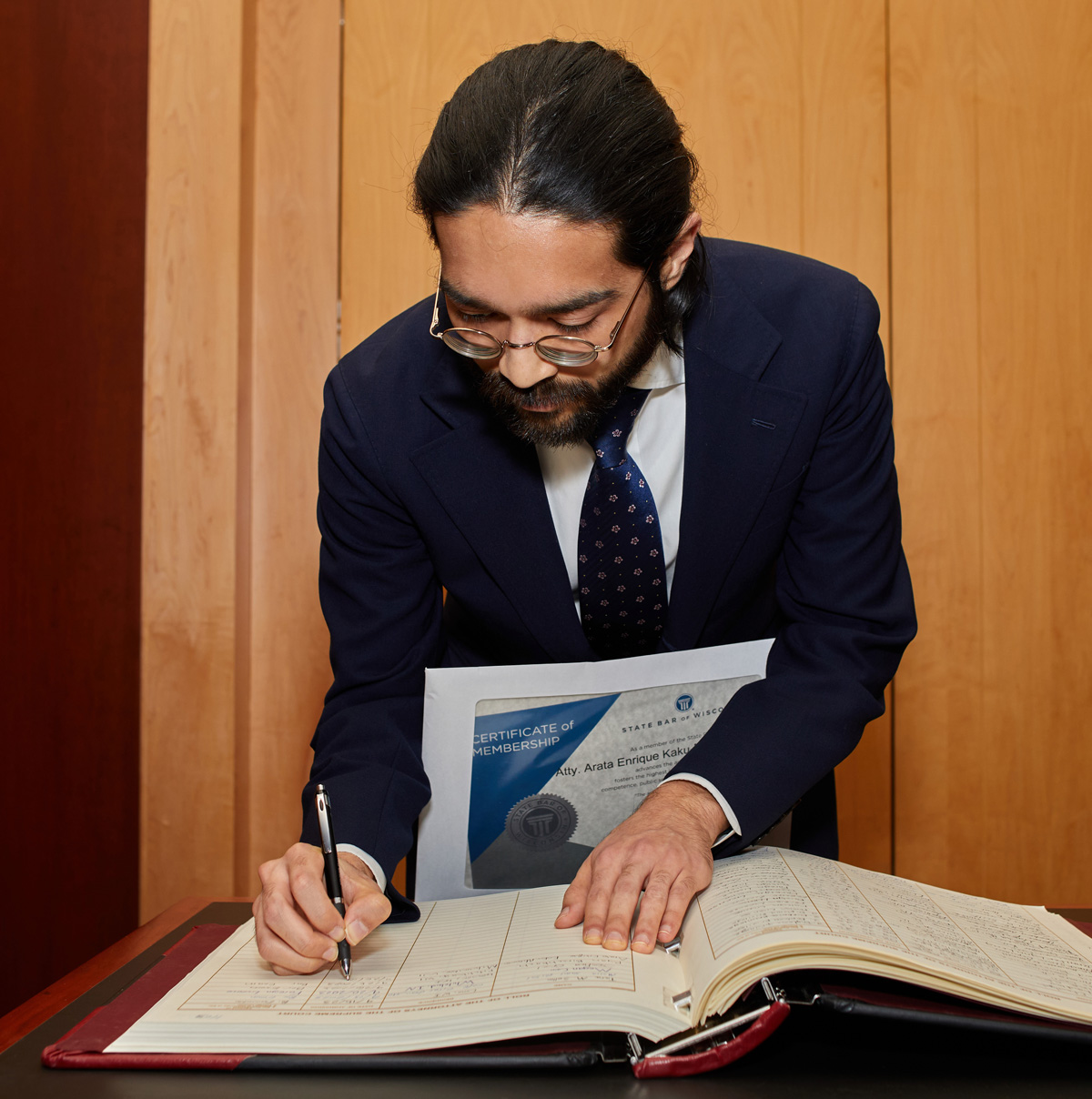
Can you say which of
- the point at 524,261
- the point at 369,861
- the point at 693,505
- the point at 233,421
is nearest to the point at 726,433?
the point at 693,505

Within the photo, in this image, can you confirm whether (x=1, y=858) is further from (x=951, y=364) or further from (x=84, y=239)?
(x=951, y=364)

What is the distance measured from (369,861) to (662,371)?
2.08 ft

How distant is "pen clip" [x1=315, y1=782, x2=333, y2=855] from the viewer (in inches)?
28.8

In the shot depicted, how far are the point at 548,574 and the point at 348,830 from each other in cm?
36

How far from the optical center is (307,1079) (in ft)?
1.79

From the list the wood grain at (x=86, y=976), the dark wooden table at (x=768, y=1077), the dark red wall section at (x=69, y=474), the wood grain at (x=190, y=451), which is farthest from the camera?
the wood grain at (x=190, y=451)

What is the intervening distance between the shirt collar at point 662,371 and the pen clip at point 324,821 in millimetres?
598

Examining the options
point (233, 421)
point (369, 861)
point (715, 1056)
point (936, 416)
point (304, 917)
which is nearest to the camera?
point (715, 1056)

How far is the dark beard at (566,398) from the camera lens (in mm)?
989

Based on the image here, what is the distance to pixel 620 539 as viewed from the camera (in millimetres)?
1076

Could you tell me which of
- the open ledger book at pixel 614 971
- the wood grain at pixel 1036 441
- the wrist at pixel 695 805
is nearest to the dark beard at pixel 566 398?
Result: the wrist at pixel 695 805

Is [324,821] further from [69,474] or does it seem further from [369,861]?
[69,474]

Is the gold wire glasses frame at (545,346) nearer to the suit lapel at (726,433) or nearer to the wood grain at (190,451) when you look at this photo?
the suit lapel at (726,433)

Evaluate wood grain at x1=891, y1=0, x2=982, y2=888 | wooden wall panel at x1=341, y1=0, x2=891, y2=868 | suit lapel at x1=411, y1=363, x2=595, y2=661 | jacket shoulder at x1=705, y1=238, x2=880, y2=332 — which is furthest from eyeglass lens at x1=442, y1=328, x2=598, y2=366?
→ wood grain at x1=891, y1=0, x2=982, y2=888
